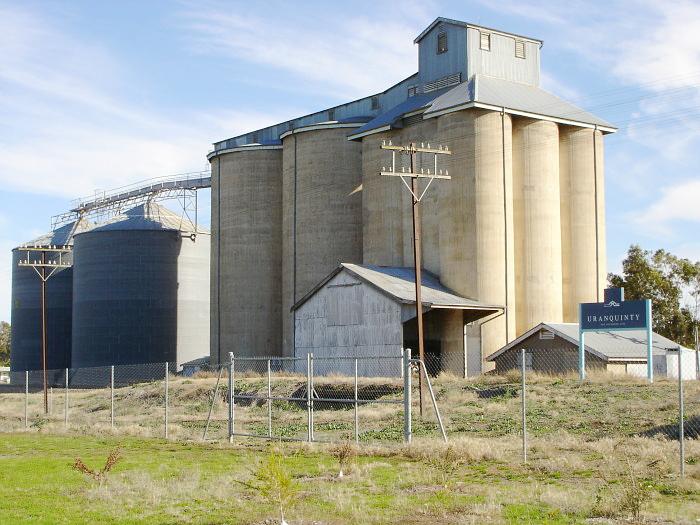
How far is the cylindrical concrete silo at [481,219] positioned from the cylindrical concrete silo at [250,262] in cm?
1960

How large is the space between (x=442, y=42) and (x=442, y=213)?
13.1 m

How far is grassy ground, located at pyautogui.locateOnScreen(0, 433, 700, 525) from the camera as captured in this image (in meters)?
15.2

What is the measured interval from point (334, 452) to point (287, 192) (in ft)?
156

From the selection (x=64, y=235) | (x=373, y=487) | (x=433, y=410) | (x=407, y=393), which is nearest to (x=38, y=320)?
(x=64, y=235)

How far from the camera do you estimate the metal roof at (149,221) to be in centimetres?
8388

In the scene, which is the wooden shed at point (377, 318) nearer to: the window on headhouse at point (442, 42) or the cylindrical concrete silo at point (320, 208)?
the cylindrical concrete silo at point (320, 208)

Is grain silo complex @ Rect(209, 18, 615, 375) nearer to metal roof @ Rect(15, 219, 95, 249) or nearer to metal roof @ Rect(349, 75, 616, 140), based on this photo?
metal roof @ Rect(349, 75, 616, 140)

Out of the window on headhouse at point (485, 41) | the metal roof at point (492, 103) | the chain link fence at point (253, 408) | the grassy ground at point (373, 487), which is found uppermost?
the window on headhouse at point (485, 41)

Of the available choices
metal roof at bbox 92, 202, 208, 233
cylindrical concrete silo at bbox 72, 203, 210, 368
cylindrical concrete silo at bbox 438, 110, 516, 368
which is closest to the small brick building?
cylindrical concrete silo at bbox 438, 110, 516, 368

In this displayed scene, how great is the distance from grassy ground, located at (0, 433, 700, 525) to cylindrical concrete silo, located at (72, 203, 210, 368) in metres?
56.5

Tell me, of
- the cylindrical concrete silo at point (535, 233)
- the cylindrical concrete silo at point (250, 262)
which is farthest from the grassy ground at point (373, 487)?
the cylindrical concrete silo at point (250, 262)

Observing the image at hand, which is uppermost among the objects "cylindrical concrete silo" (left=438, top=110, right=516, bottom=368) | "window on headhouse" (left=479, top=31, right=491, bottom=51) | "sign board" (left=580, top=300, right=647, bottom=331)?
"window on headhouse" (left=479, top=31, right=491, bottom=51)

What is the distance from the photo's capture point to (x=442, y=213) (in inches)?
2233

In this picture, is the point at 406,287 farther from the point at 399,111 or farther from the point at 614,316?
the point at 399,111
